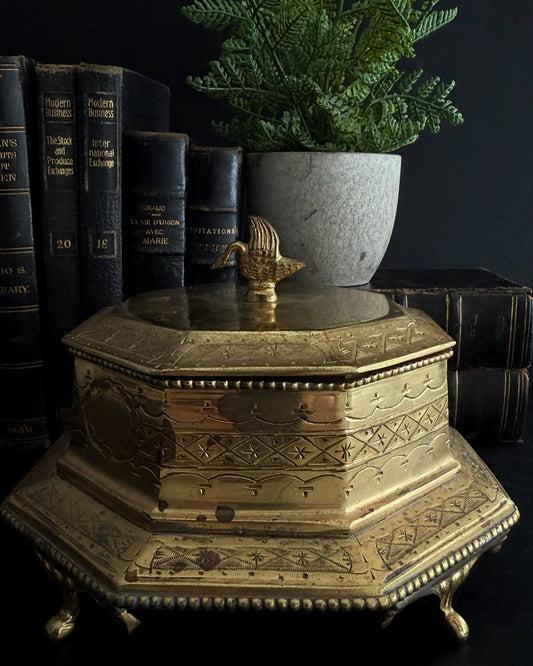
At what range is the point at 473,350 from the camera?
1.12 meters

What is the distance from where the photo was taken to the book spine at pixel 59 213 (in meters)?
0.99

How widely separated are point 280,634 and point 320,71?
34.2 inches

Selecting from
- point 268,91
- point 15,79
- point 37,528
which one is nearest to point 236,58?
point 268,91

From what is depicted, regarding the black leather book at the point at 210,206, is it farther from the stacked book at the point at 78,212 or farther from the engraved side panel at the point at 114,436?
the engraved side panel at the point at 114,436

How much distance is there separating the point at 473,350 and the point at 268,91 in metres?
0.58

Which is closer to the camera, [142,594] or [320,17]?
[142,594]

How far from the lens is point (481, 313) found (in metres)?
1.11

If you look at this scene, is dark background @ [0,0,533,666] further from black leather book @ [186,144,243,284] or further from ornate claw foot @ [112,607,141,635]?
black leather book @ [186,144,243,284]

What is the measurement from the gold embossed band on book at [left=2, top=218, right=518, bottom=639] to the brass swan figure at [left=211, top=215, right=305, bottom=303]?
85 mm

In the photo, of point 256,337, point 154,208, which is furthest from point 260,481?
point 154,208

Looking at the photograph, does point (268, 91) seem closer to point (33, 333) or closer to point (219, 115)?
point (219, 115)

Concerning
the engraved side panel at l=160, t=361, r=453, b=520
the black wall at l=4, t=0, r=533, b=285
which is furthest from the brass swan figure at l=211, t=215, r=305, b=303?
the black wall at l=4, t=0, r=533, b=285

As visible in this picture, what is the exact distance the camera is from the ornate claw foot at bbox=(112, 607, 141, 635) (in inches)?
25.3

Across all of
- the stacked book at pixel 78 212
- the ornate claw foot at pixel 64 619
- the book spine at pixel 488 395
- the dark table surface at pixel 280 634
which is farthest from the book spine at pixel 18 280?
the book spine at pixel 488 395
